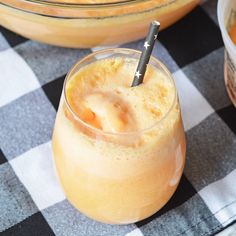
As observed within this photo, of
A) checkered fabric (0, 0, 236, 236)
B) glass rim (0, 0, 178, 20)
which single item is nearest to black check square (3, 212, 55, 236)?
checkered fabric (0, 0, 236, 236)

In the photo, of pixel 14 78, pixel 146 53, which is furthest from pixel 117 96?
pixel 14 78

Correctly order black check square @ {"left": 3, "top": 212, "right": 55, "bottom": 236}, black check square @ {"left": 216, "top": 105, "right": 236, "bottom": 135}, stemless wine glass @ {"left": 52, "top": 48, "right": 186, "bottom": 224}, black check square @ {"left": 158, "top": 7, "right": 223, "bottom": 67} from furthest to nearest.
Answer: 1. black check square @ {"left": 158, "top": 7, "right": 223, "bottom": 67}
2. black check square @ {"left": 216, "top": 105, "right": 236, "bottom": 135}
3. black check square @ {"left": 3, "top": 212, "right": 55, "bottom": 236}
4. stemless wine glass @ {"left": 52, "top": 48, "right": 186, "bottom": 224}

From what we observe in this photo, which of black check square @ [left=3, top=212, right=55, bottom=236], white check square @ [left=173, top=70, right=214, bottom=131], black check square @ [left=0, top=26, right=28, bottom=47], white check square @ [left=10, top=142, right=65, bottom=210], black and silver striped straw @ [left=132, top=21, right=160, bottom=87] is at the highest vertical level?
black and silver striped straw @ [left=132, top=21, right=160, bottom=87]

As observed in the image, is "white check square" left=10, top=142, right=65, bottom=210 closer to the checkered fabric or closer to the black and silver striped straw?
the checkered fabric

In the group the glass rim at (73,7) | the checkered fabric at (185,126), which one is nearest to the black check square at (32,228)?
the checkered fabric at (185,126)

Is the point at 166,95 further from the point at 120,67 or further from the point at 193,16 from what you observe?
the point at 193,16

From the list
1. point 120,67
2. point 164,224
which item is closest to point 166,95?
point 120,67
